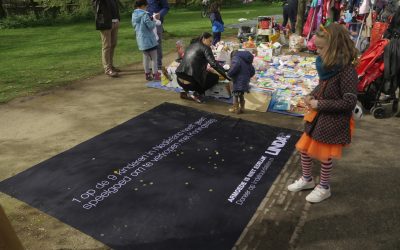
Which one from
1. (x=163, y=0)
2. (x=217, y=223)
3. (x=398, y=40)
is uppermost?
(x=163, y=0)

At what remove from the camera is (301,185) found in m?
3.83

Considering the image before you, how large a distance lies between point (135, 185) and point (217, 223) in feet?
3.77

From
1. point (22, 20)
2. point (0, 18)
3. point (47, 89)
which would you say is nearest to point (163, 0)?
point (47, 89)

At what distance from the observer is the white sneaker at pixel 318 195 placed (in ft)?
11.9

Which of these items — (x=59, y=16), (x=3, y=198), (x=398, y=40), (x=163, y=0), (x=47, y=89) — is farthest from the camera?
(x=59, y=16)

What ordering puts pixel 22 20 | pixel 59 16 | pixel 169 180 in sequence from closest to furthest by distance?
1. pixel 169 180
2. pixel 22 20
3. pixel 59 16

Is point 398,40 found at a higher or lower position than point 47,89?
higher

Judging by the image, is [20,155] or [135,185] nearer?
[135,185]

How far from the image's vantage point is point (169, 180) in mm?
4066

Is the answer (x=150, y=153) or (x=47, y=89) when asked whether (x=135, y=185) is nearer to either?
(x=150, y=153)

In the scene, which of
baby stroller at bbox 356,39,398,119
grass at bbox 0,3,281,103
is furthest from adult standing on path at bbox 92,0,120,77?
baby stroller at bbox 356,39,398,119

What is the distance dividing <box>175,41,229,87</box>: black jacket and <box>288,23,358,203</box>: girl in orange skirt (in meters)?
3.25

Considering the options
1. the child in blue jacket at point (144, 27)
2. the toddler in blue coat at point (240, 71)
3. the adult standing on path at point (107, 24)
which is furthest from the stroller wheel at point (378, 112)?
the adult standing on path at point (107, 24)

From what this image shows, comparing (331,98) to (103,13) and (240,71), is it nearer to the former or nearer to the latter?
(240,71)
